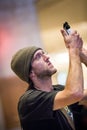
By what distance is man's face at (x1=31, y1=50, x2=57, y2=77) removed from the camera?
37.8 inches

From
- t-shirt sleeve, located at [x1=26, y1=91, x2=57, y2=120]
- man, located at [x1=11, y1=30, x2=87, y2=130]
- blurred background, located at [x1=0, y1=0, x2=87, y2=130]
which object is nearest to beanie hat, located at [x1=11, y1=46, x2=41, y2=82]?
man, located at [x1=11, y1=30, x2=87, y2=130]

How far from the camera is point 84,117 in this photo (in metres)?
1.09

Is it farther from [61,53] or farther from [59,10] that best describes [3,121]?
[59,10]

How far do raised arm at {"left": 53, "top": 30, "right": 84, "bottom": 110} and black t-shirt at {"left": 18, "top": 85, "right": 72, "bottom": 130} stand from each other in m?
0.03

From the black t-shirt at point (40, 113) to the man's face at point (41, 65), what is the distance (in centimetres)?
8

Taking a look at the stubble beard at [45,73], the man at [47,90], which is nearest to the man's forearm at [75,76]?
the man at [47,90]

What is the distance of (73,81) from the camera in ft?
2.73

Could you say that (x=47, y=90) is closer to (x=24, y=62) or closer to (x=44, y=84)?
(x=44, y=84)

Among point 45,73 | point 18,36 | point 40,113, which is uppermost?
point 18,36

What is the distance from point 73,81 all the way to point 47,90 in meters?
0.18

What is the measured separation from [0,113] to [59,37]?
620 mm

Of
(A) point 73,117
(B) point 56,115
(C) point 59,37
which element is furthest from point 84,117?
(C) point 59,37

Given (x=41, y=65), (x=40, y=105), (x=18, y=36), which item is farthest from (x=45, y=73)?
(x=18, y=36)

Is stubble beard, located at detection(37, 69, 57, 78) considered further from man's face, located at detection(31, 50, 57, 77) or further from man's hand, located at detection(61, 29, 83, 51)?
man's hand, located at detection(61, 29, 83, 51)
